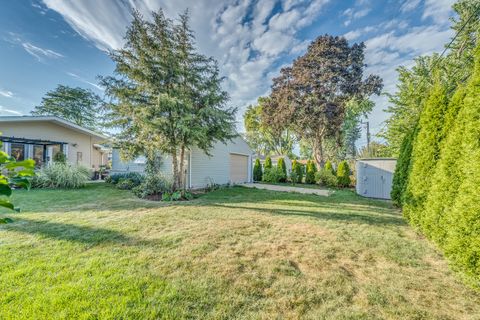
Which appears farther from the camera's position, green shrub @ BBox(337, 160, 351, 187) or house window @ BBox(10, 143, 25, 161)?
green shrub @ BBox(337, 160, 351, 187)

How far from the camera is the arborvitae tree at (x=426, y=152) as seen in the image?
15.4 feet

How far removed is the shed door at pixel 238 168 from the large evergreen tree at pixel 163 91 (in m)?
5.15

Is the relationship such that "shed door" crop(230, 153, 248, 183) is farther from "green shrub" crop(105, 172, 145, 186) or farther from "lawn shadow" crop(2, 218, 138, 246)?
"lawn shadow" crop(2, 218, 138, 246)

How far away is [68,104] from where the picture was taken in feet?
86.8

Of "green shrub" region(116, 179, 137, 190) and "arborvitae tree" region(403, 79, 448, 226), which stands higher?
"arborvitae tree" region(403, 79, 448, 226)

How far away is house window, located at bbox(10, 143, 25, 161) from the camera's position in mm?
11324

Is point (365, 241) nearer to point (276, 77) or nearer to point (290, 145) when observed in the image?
point (276, 77)

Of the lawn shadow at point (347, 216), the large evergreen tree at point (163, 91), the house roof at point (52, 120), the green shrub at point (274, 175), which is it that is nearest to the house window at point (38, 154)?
the house roof at point (52, 120)

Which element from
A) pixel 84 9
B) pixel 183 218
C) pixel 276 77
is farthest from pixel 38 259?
pixel 276 77

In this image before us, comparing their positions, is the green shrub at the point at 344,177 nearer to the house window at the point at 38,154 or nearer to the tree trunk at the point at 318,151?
the tree trunk at the point at 318,151

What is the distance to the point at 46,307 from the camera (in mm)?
2066

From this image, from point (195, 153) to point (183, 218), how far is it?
566 centimetres

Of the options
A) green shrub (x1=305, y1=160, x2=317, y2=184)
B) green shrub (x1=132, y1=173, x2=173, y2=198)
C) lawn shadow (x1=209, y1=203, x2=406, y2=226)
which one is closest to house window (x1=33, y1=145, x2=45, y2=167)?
green shrub (x1=132, y1=173, x2=173, y2=198)

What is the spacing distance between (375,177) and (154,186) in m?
10.0
